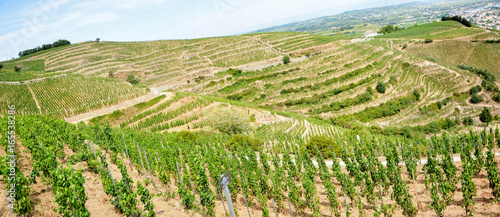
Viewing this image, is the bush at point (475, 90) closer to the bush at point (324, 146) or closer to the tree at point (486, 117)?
the tree at point (486, 117)

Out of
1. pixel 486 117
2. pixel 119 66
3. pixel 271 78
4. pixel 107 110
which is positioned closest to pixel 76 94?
pixel 107 110

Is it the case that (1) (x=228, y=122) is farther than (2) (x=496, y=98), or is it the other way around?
(2) (x=496, y=98)

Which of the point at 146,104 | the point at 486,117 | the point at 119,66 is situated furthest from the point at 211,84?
the point at 486,117

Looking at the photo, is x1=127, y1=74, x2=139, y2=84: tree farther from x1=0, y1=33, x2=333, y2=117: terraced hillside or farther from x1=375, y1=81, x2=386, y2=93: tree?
x1=375, y1=81, x2=386, y2=93: tree

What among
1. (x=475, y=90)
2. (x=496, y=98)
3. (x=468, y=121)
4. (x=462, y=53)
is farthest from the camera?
(x=462, y=53)

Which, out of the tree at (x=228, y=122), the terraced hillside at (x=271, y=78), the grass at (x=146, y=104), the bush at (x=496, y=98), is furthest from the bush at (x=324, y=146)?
the bush at (x=496, y=98)

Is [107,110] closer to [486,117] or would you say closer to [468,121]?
[468,121]

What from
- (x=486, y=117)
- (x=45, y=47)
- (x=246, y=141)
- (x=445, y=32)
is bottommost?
(x=486, y=117)

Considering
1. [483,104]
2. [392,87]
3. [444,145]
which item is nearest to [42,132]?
[444,145]

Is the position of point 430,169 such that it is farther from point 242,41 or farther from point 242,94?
point 242,41

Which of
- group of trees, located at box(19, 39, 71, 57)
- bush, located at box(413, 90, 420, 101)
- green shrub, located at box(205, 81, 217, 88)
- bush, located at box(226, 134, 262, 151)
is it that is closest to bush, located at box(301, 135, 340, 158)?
bush, located at box(226, 134, 262, 151)

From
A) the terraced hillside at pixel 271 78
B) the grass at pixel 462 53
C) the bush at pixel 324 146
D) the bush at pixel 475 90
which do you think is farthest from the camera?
the grass at pixel 462 53

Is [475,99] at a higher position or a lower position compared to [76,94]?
lower

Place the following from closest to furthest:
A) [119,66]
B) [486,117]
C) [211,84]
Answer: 1. [486,117]
2. [211,84]
3. [119,66]
